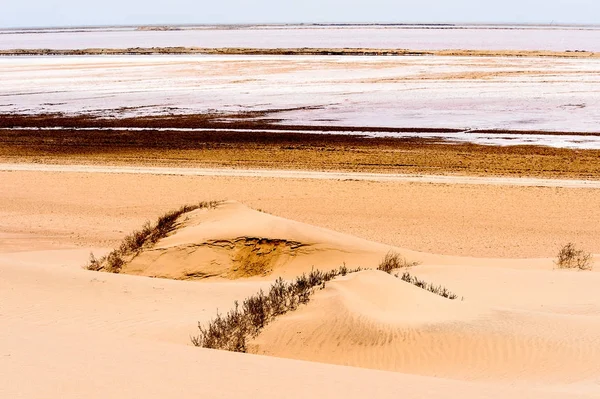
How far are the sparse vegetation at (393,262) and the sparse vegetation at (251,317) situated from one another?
2.98 meters

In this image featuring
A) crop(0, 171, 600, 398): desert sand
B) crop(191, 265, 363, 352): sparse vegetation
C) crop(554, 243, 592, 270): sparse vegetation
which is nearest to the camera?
crop(0, 171, 600, 398): desert sand

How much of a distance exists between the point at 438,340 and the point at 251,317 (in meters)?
1.96

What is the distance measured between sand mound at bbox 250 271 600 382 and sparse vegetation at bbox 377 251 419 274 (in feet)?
11.6

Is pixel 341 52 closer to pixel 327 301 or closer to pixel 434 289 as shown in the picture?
pixel 434 289

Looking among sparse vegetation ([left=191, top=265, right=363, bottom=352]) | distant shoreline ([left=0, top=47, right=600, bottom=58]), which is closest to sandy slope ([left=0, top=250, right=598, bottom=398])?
sparse vegetation ([left=191, top=265, right=363, bottom=352])

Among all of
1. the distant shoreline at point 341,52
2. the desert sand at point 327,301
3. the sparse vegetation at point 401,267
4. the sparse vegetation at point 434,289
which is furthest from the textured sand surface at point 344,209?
the distant shoreline at point 341,52

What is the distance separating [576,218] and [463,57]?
5504 cm

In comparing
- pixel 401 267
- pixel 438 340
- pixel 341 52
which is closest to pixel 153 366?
pixel 438 340

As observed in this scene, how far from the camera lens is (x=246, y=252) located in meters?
12.9

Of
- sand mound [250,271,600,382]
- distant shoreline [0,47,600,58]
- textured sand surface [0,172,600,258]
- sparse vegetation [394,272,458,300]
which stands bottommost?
textured sand surface [0,172,600,258]

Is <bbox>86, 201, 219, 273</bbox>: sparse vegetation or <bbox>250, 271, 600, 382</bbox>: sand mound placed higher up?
<bbox>250, 271, 600, 382</bbox>: sand mound

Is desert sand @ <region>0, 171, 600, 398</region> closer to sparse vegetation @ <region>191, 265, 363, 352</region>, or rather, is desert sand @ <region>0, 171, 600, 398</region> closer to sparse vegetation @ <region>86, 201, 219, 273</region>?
sparse vegetation @ <region>191, 265, 363, 352</region>

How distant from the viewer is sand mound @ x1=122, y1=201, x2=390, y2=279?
12656mm

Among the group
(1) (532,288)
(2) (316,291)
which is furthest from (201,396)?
(1) (532,288)
